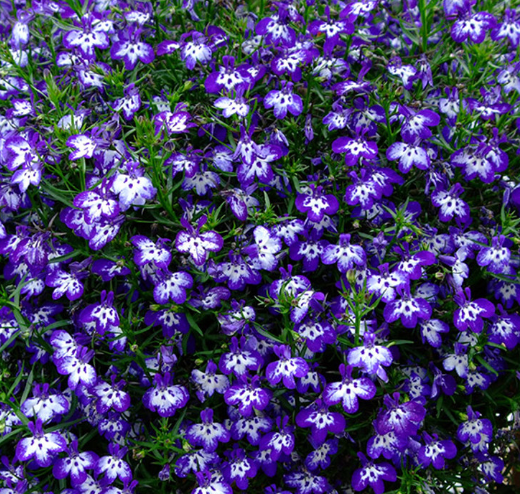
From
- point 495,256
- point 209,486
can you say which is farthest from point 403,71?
point 209,486

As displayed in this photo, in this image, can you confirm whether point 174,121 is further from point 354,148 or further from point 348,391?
point 348,391

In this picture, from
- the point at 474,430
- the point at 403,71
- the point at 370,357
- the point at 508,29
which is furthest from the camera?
the point at 508,29

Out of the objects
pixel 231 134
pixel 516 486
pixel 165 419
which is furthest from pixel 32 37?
pixel 516 486

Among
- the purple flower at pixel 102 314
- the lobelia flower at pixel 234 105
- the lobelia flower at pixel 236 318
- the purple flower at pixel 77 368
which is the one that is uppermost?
the lobelia flower at pixel 234 105

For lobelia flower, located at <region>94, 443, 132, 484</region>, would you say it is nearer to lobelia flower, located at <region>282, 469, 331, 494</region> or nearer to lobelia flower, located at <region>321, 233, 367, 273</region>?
lobelia flower, located at <region>282, 469, 331, 494</region>

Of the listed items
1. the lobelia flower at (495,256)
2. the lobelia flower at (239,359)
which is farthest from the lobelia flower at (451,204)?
the lobelia flower at (239,359)

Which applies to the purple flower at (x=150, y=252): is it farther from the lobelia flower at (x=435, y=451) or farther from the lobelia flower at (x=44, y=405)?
the lobelia flower at (x=435, y=451)
